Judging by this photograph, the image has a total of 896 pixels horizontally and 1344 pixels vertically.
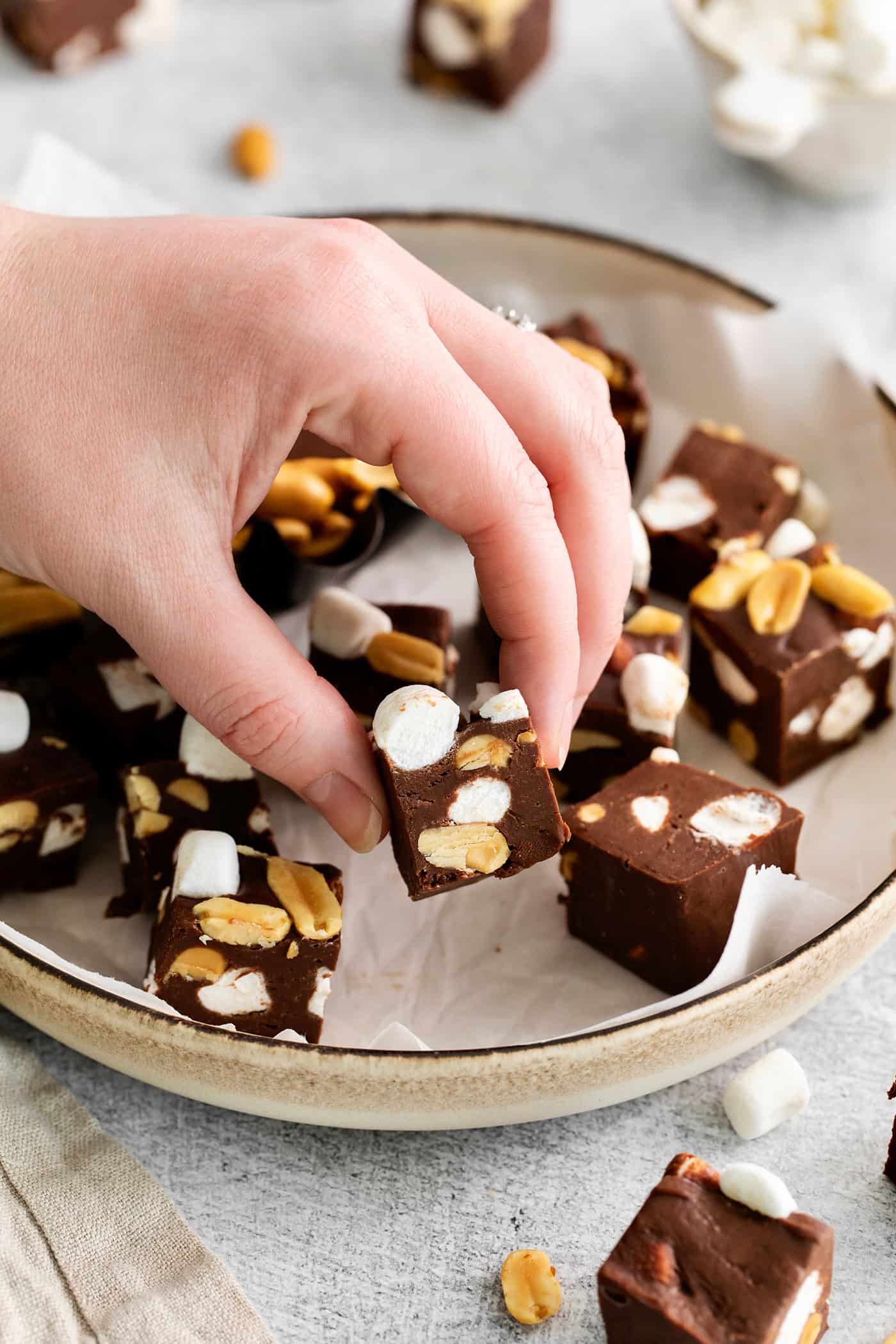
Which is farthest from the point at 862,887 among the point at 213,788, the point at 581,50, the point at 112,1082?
the point at 581,50

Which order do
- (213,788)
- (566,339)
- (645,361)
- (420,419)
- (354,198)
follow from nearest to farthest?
(420,419)
(213,788)
(566,339)
(645,361)
(354,198)

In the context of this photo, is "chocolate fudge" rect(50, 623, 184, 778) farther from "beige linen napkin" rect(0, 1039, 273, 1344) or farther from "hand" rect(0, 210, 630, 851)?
"beige linen napkin" rect(0, 1039, 273, 1344)

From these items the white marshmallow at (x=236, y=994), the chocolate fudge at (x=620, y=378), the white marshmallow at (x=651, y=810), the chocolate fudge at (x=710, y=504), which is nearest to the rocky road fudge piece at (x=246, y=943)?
the white marshmallow at (x=236, y=994)

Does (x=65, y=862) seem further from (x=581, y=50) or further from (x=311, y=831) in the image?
(x=581, y=50)

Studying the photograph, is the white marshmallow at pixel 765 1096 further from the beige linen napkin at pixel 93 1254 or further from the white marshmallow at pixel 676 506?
the white marshmallow at pixel 676 506

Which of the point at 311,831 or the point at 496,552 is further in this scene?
the point at 311,831

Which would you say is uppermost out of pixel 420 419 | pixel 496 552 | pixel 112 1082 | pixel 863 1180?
pixel 420 419

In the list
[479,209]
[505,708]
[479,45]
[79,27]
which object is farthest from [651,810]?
[79,27]

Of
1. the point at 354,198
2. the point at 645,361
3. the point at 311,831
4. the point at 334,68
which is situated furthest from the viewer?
the point at 334,68

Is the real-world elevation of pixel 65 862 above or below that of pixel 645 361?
below
